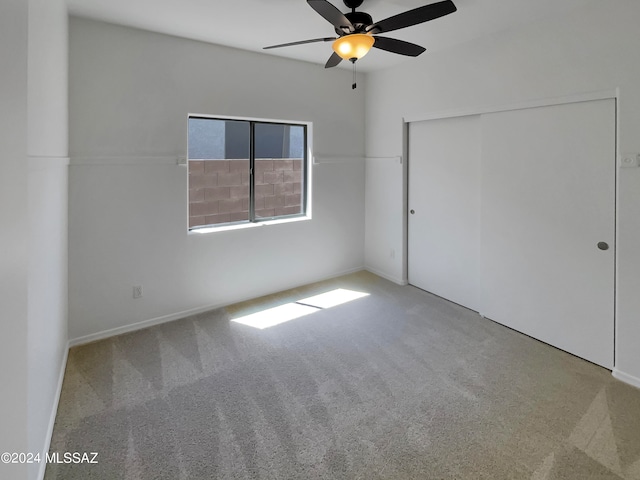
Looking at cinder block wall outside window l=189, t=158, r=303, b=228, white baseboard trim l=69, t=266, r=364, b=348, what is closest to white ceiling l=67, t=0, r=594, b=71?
cinder block wall outside window l=189, t=158, r=303, b=228

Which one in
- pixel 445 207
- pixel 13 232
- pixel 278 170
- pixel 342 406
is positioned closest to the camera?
pixel 13 232

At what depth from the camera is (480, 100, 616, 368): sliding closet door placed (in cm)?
259

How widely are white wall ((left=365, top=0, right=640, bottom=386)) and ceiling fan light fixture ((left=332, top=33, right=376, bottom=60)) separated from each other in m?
1.52

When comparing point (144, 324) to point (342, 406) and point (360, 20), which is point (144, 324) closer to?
point (342, 406)

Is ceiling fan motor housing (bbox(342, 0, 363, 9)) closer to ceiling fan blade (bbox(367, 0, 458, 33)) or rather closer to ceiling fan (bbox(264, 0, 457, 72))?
ceiling fan (bbox(264, 0, 457, 72))

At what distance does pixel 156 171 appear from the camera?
3.29 metres

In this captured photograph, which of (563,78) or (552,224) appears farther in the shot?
(552,224)

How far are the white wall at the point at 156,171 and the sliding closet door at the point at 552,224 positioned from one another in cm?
213

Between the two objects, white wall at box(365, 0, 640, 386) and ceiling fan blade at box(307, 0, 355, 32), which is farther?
white wall at box(365, 0, 640, 386)

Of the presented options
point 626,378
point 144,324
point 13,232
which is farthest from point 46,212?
point 626,378

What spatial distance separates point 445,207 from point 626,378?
7.02ft

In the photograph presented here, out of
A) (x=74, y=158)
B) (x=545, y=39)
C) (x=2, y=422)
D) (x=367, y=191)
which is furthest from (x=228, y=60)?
(x=2, y=422)

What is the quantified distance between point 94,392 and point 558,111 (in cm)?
406

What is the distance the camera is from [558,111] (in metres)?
2.79
